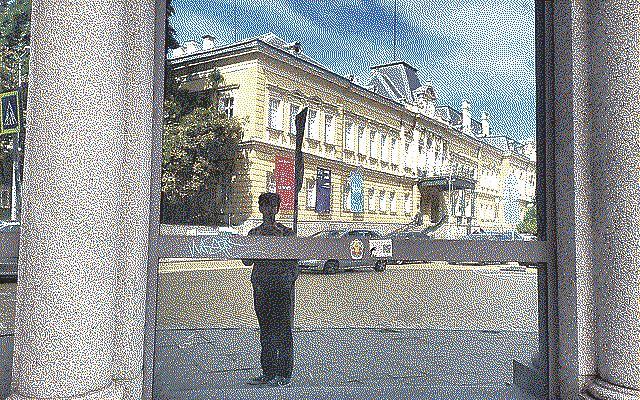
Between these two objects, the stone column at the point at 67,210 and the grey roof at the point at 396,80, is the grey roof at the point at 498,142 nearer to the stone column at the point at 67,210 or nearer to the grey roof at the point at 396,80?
the grey roof at the point at 396,80

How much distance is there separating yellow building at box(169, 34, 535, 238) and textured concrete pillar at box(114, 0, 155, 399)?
0.40 m

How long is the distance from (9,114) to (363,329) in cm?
312

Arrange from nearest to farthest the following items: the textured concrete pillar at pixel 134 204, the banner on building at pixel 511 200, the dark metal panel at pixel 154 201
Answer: the textured concrete pillar at pixel 134 204 < the dark metal panel at pixel 154 201 < the banner on building at pixel 511 200

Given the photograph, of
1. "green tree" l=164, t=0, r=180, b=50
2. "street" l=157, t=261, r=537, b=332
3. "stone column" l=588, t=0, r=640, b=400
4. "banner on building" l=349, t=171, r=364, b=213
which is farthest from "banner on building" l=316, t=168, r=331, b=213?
"stone column" l=588, t=0, r=640, b=400

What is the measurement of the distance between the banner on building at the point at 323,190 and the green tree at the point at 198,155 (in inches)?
25.2

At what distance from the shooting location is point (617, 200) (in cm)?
407

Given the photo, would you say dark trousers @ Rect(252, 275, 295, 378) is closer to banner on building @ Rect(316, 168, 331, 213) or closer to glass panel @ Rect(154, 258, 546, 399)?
glass panel @ Rect(154, 258, 546, 399)

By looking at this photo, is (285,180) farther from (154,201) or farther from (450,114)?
(450,114)

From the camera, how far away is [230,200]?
185 inches

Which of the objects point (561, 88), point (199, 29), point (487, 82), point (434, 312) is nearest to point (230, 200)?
point (199, 29)

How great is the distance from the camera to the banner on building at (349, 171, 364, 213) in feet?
16.0

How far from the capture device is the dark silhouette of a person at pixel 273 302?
4.69 m

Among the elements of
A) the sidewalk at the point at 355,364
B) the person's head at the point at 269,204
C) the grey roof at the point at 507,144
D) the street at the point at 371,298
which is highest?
the grey roof at the point at 507,144

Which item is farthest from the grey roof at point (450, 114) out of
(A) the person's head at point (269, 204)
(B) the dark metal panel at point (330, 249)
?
(A) the person's head at point (269, 204)
